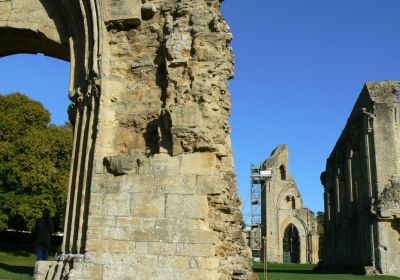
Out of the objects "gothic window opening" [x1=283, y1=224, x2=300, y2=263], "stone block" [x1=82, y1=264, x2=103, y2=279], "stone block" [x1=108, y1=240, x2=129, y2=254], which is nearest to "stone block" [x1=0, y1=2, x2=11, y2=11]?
"stone block" [x1=108, y1=240, x2=129, y2=254]

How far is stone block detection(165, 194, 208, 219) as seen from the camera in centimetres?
545

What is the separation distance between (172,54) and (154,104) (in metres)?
0.71

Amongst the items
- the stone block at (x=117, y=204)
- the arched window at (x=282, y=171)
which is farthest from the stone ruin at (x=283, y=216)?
the stone block at (x=117, y=204)

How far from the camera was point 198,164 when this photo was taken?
222 inches

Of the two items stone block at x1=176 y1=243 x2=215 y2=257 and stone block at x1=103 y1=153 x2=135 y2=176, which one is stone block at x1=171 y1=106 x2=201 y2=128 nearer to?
stone block at x1=103 y1=153 x2=135 y2=176

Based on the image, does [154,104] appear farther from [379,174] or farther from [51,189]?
[51,189]

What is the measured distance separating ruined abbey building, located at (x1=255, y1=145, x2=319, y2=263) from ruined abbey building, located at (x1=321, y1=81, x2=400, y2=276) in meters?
16.9

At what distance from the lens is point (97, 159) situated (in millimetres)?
6082

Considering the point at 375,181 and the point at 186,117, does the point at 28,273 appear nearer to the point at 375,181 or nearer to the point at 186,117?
the point at 186,117

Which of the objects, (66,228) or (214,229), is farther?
(66,228)

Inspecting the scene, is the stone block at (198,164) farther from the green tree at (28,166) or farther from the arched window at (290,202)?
the arched window at (290,202)

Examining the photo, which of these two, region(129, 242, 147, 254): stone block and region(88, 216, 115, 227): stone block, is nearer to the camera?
region(129, 242, 147, 254): stone block

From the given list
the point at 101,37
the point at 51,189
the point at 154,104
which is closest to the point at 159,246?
the point at 154,104

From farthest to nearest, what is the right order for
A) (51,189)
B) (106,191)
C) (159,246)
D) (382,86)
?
(51,189)
(382,86)
(106,191)
(159,246)
